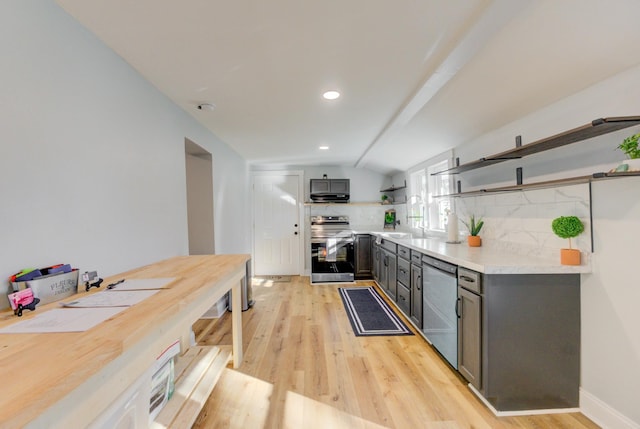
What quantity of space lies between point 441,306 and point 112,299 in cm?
230

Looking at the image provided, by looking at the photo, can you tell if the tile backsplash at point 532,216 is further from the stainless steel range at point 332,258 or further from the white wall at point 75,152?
the white wall at point 75,152

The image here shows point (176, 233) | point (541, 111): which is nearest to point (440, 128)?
point (541, 111)

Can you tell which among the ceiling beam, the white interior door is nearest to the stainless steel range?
the white interior door

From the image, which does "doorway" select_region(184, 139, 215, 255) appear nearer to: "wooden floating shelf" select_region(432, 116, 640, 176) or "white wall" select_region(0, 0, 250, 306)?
"white wall" select_region(0, 0, 250, 306)

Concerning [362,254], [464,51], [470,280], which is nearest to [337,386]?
[470,280]

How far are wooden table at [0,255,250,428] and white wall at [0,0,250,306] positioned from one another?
40 centimetres

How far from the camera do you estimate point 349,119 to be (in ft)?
9.34

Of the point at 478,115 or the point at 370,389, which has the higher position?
the point at 478,115

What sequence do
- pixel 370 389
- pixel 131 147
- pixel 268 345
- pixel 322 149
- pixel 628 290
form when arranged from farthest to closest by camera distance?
pixel 322 149 → pixel 268 345 → pixel 370 389 → pixel 131 147 → pixel 628 290

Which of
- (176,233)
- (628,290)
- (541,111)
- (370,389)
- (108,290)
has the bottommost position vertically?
(370,389)

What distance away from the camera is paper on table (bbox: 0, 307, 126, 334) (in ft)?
2.68

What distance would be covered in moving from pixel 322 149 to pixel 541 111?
2690 mm

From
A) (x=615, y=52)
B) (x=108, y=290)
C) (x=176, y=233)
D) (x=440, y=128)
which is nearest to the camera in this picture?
(x=108, y=290)

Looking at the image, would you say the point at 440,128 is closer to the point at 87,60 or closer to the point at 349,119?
the point at 349,119
